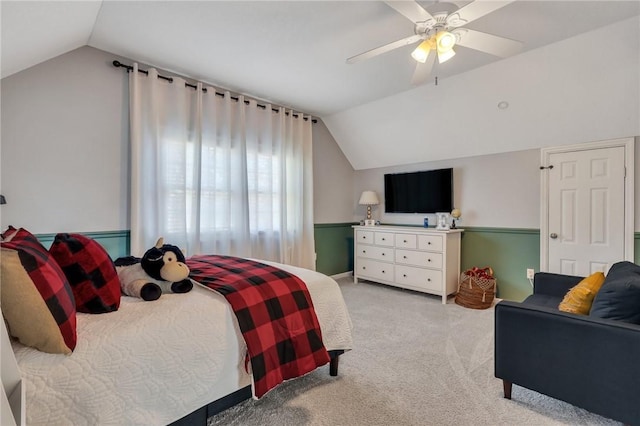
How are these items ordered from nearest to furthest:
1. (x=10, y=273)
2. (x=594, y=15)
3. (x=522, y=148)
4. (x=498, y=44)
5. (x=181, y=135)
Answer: (x=10, y=273)
(x=498, y=44)
(x=594, y=15)
(x=181, y=135)
(x=522, y=148)

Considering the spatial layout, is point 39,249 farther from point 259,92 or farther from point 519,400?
point 259,92

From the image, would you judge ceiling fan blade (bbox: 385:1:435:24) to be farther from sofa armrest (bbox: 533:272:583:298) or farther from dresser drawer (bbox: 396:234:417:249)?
dresser drawer (bbox: 396:234:417:249)

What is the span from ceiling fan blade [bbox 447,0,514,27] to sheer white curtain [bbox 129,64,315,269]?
2.47 metres

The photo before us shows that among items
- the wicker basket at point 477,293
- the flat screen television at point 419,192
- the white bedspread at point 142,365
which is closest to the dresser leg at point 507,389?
the white bedspread at point 142,365

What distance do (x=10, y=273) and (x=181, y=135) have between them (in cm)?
242

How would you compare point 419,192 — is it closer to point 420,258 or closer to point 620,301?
point 420,258

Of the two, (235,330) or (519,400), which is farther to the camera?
(519,400)

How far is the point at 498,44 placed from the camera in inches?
78.4

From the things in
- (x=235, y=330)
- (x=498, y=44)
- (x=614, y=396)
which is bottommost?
(x=614, y=396)

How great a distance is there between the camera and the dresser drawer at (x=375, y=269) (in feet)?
14.1

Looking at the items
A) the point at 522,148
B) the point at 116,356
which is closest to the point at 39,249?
the point at 116,356

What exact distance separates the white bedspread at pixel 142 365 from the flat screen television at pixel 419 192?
3.44 metres

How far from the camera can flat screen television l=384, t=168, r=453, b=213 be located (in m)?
4.14

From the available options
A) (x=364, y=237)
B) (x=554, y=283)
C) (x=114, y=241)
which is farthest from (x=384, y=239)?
(x=114, y=241)
